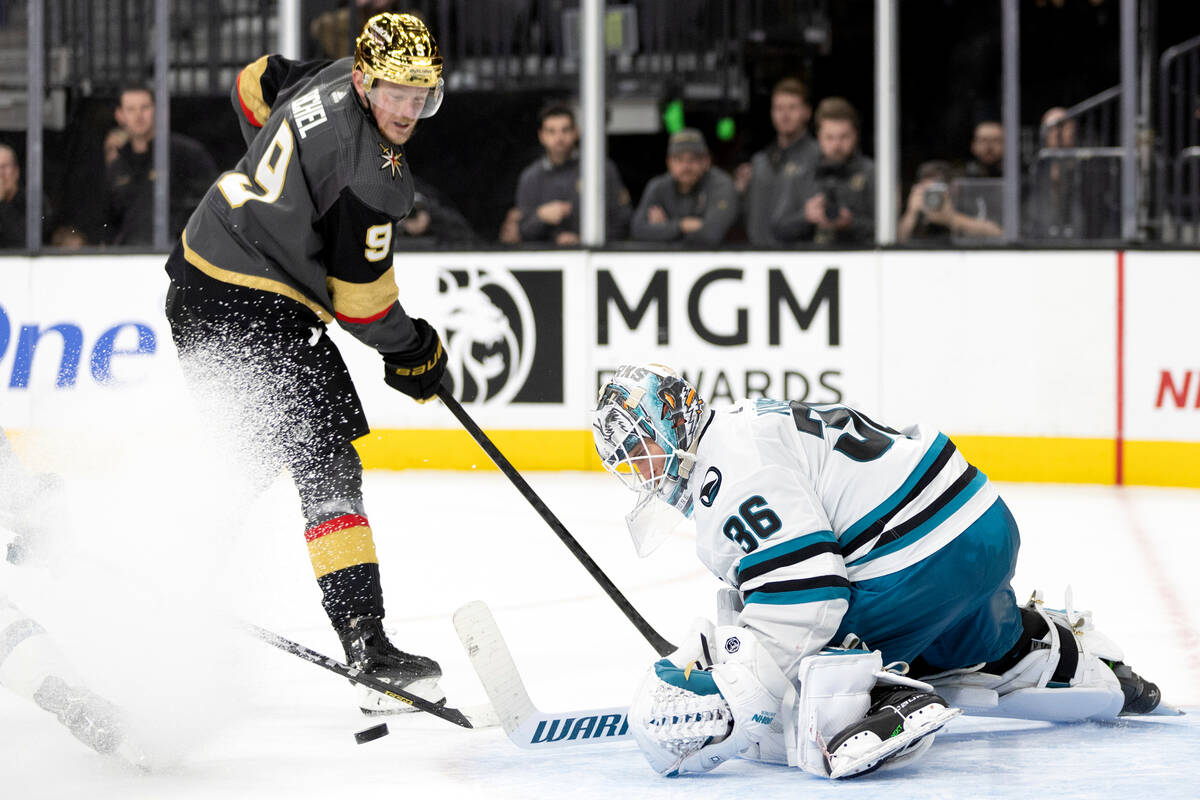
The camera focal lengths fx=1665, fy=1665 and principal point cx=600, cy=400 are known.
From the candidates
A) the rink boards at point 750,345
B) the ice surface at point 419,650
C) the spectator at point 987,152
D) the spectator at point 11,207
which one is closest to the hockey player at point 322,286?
the ice surface at point 419,650

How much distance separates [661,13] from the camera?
261 inches

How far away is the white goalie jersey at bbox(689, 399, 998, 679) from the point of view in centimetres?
229

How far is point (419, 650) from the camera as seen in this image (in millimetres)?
3408

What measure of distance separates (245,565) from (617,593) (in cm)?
76

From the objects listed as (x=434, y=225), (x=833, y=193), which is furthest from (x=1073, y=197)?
(x=434, y=225)

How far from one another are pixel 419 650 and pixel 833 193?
3.45m

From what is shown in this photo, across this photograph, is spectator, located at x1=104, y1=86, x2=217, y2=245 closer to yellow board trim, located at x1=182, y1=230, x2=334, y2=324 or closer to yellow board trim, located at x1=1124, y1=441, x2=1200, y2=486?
yellow board trim, located at x1=1124, y1=441, x2=1200, y2=486

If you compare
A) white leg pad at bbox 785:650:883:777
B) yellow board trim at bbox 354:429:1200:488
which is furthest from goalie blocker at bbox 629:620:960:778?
yellow board trim at bbox 354:429:1200:488

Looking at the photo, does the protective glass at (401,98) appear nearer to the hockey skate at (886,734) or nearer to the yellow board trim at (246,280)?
the yellow board trim at (246,280)

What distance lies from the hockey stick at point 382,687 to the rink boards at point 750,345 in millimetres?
2771

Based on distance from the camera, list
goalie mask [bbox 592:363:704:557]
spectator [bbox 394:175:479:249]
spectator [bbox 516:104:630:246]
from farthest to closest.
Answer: spectator [bbox 394:175:479:249] < spectator [bbox 516:104:630:246] < goalie mask [bbox 592:363:704:557]

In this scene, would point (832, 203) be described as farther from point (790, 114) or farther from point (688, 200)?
point (688, 200)

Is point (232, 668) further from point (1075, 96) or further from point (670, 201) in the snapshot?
point (1075, 96)

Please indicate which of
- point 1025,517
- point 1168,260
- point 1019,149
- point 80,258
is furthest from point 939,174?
point 80,258
